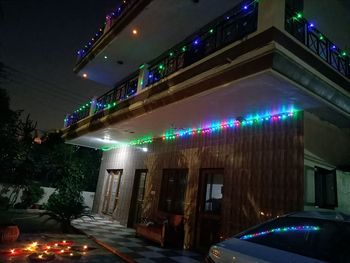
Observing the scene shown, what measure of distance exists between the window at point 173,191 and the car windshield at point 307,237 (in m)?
6.11

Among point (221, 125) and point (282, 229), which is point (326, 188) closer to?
point (221, 125)

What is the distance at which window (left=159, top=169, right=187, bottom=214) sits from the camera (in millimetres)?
9266

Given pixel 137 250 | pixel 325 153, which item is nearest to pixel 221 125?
pixel 325 153

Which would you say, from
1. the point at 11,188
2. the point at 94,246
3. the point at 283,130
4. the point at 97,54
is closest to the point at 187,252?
the point at 94,246

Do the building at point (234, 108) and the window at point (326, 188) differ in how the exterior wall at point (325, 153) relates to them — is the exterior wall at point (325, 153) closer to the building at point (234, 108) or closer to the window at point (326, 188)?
the building at point (234, 108)

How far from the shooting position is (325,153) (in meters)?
6.50

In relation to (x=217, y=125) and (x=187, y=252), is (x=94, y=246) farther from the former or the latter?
(x=217, y=125)

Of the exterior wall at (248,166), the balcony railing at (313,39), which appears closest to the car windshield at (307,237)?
the exterior wall at (248,166)

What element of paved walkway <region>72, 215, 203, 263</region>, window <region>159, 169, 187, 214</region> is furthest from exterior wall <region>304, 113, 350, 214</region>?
window <region>159, 169, 187, 214</region>

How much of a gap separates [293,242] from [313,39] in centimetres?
476

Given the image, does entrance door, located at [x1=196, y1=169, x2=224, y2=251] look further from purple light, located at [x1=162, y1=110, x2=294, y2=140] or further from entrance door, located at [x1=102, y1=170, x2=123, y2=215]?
entrance door, located at [x1=102, y1=170, x2=123, y2=215]

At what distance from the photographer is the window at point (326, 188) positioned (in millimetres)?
6230

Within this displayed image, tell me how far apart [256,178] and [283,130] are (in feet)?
4.34

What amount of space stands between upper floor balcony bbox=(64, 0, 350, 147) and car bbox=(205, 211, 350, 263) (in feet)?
8.10
